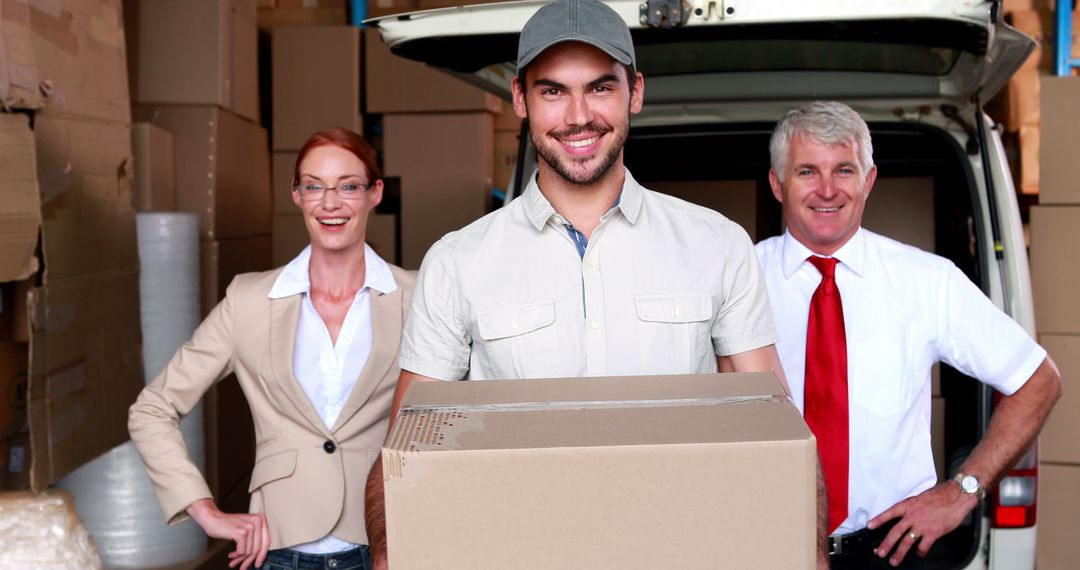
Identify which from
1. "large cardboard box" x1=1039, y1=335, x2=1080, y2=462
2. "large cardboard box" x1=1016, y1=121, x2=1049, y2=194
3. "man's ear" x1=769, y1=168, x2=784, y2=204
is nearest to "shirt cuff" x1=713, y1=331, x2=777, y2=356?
"man's ear" x1=769, y1=168, x2=784, y2=204

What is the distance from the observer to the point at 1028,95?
3.95 metres

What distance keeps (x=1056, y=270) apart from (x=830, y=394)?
1.24m

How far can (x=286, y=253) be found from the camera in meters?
4.34

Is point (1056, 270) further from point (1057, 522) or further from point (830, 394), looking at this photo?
point (830, 394)

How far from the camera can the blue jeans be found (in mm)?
2158

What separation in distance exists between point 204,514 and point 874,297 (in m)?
1.42

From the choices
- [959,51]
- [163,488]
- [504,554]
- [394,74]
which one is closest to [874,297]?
[959,51]

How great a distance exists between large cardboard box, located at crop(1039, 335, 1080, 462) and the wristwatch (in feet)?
3.48

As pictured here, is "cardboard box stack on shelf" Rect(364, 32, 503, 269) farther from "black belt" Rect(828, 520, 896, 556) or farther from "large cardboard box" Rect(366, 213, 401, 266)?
"black belt" Rect(828, 520, 896, 556)

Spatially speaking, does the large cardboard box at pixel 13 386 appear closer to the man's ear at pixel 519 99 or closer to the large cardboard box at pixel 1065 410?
the man's ear at pixel 519 99

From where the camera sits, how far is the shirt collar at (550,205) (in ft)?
5.45

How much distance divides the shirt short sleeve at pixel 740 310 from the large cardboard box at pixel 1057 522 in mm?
1785

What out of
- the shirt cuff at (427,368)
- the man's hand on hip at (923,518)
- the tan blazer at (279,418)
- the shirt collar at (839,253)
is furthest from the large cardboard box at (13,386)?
the man's hand on hip at (923,518)

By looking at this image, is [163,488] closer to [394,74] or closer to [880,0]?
[880,0]
